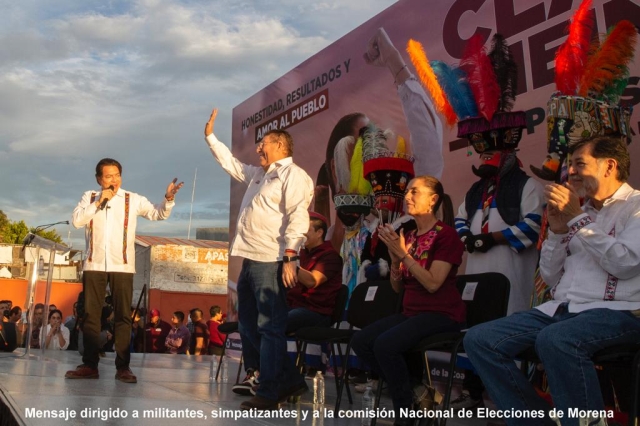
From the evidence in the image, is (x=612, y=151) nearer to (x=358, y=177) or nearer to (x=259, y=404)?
(x=259, y=404)

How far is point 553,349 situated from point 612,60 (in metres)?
1.59

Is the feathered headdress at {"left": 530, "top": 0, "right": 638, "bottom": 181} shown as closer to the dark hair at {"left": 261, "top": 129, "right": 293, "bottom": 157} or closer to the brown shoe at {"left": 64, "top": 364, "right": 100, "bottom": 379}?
the dark hair at {"left": 261, "top": 129, "right": 293, "bottom": 157}

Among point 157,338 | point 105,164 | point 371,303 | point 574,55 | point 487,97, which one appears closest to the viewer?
point 574,55

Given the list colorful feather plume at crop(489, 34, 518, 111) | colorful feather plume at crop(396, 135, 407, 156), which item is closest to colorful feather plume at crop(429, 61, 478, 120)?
colorful feather plume at crop(489, 34, 518, 111)

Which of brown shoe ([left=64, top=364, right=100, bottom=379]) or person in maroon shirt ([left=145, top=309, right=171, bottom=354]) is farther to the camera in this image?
person in maroon shirt ([left=145, top=309, right=171, bottom=354])

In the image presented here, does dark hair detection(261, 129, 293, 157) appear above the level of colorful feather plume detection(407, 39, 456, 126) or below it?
below

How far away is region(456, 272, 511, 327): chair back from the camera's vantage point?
11.7ft

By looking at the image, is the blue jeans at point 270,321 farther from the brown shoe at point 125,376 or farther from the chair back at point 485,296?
the brown shoe at point 125,376

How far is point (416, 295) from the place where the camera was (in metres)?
3.56

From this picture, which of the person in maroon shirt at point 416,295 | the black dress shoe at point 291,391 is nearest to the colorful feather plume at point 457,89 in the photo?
the person in maroon shirt at point 416,295

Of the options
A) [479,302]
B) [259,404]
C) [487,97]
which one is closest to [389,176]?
[487,97]

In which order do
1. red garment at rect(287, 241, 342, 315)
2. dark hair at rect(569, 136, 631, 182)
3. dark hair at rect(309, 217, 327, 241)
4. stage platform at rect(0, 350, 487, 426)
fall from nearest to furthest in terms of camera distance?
1. dark hair at rect(569, 136, 631, 182)
2. stage platform at rect(0, 350, 487, 426)
3. red garment at rect(287, 241, 342, 315)
4. dark hair at rect(309, 217, 327, 241)

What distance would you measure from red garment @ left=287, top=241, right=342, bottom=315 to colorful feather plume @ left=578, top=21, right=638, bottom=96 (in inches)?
88.2

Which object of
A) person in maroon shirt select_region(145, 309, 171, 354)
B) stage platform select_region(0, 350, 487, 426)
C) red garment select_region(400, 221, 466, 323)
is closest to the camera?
stage platform select_region(0, 350, 487, 426)
